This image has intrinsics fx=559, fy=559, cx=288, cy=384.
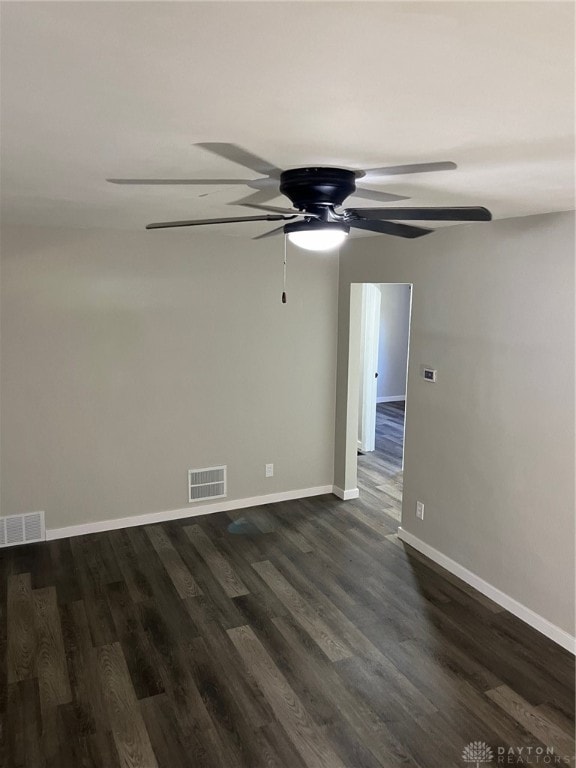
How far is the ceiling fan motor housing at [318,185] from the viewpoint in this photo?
6.75ft

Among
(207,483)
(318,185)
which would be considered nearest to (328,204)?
(318,185)

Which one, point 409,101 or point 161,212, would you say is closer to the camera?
point 409,101

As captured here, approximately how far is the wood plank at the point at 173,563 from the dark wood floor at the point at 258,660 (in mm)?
15

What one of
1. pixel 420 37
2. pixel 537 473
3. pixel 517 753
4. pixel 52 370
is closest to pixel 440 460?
pixel 537 473

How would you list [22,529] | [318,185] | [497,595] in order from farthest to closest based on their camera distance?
[22,529] → [497,595] → [318,185]

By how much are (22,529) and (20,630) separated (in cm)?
119

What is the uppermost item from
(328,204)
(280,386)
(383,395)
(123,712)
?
(328,204)

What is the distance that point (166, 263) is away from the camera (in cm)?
455

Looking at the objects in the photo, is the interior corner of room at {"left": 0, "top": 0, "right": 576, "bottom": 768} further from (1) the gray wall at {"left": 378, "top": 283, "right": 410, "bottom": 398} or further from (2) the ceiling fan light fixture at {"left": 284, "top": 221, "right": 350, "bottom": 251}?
(1) the gray wall at {"left": 378, "top": 283, "right": 410, "bottom": 398}

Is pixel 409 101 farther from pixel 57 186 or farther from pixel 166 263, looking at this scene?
pixel 166 263

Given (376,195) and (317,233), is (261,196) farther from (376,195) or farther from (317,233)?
(317,233)

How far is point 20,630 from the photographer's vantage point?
11.0 ft

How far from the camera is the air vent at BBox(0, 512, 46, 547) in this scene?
4348mm

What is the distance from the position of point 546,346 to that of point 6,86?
2968 millimetres
